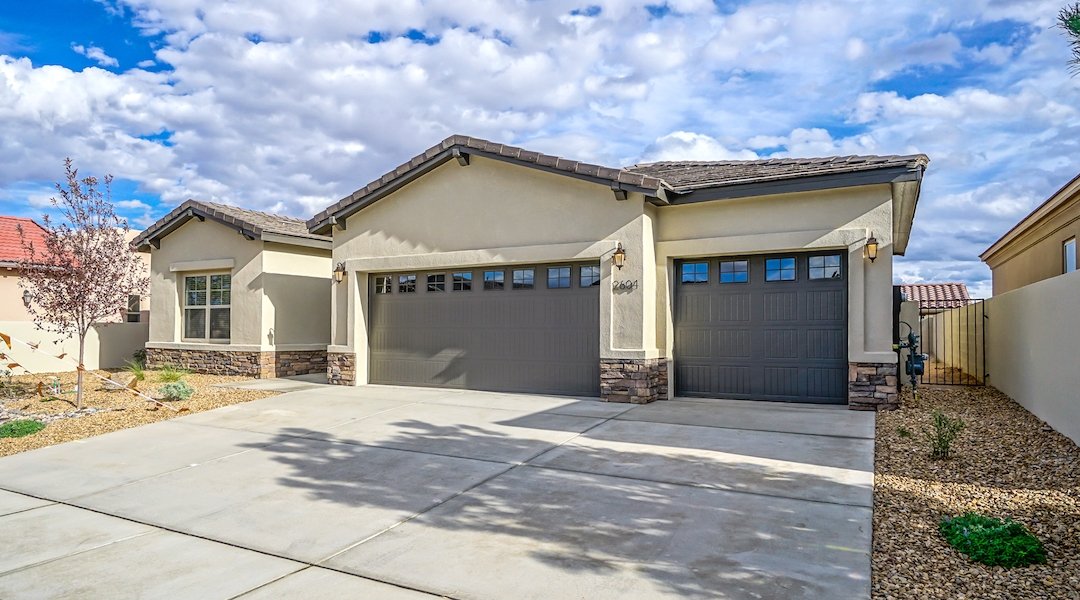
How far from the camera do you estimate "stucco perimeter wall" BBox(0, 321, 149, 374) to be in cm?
1625

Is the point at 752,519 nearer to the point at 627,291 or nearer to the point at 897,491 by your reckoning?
the point at 897,491

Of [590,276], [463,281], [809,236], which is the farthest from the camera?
[463,281]

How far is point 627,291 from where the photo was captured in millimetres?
10633

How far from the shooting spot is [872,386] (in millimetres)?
9555

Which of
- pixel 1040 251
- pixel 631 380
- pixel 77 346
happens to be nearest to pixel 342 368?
pixel 631 380

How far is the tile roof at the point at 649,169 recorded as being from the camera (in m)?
9.74

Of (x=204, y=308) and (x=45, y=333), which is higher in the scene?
(x=204, y=308)

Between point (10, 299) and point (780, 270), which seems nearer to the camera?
point (780, 270)

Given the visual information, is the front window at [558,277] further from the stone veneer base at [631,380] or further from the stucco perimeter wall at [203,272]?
the stucco perimeter wall at [203,272]

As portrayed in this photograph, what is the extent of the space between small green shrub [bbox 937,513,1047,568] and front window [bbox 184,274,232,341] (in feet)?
50.4

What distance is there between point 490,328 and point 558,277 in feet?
5.55

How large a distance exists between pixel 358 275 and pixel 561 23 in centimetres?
640

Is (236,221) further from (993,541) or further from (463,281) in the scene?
(993,541)

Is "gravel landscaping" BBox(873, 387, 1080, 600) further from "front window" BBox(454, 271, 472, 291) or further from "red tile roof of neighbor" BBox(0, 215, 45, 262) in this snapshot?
"red tile roof of neighbor" BBox(0, 215, 45, 262)
